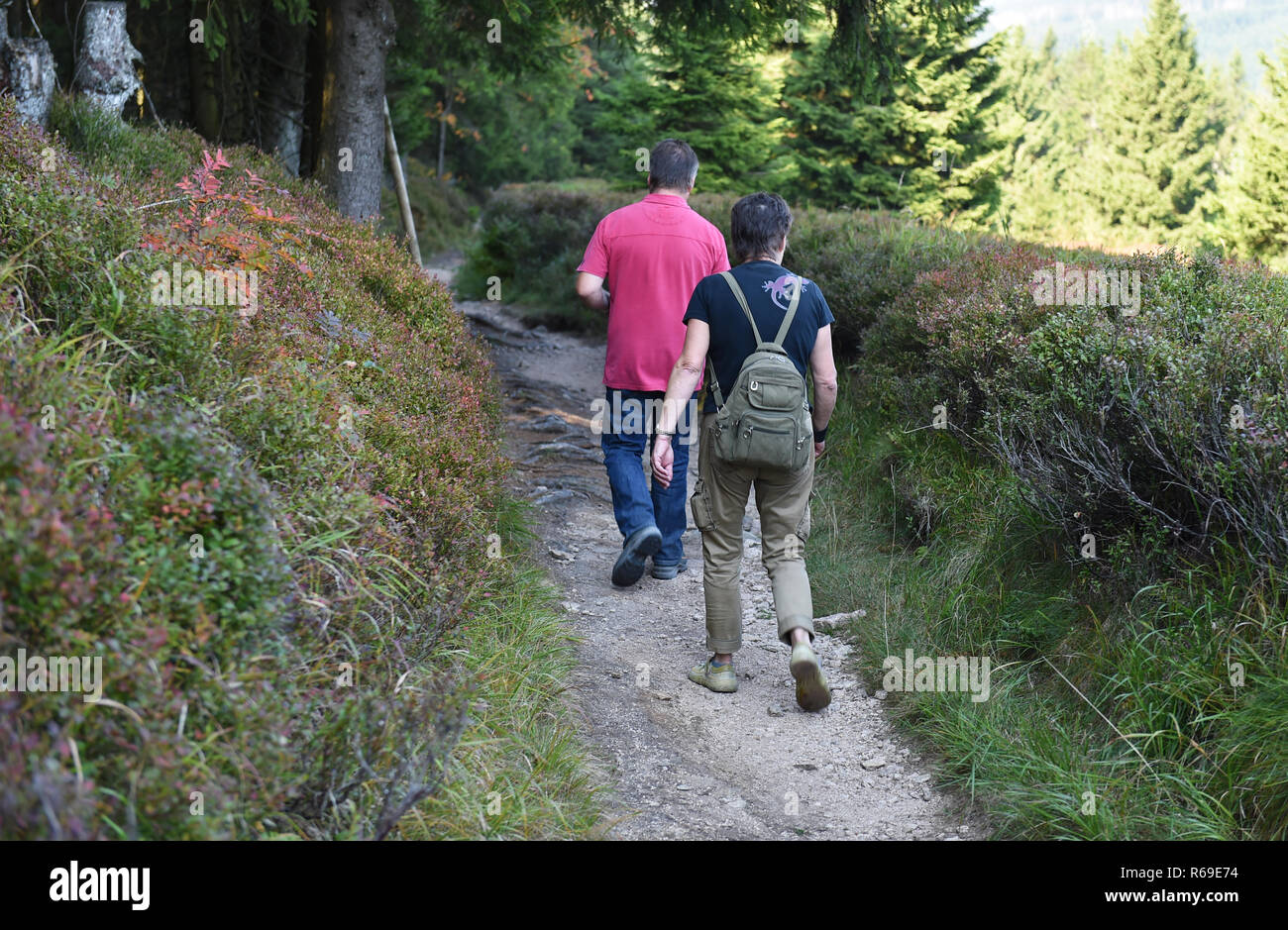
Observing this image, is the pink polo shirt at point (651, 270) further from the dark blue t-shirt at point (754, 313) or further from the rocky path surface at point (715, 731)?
the rocky path surface at point (715, 731)

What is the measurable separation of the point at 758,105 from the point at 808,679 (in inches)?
679

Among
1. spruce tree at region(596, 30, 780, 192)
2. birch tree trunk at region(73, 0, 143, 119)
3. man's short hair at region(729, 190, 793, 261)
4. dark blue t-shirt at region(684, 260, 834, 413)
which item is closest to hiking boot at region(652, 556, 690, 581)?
dark blue t-shirt at region(684, 260, 834, 413)

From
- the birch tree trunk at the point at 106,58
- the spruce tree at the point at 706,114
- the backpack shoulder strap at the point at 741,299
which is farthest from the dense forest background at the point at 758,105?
the backpack shoulder strap at the point at 741,299

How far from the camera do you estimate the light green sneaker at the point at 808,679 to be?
4391mm

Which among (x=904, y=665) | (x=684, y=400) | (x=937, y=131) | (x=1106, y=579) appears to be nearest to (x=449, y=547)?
(x=684, y=400)

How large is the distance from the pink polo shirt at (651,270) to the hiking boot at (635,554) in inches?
31.8

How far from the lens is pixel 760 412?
433cm

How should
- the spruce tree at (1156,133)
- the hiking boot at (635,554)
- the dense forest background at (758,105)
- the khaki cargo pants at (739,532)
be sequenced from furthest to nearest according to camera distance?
the spruce tree at (1156,133), the dense forest background at (758,105), the hiking boot at (635,554), the khaki cargo pants at (739,532)

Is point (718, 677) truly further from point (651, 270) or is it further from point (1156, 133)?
point (1156, 133)

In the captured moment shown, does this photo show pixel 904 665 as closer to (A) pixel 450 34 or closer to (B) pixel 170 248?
(B) pixel 170 248

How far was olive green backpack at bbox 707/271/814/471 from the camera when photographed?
14.1 ft

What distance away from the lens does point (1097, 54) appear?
259 ft

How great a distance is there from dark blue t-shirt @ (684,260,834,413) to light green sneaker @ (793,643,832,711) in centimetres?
116

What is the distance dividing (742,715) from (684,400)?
1.45 metres
